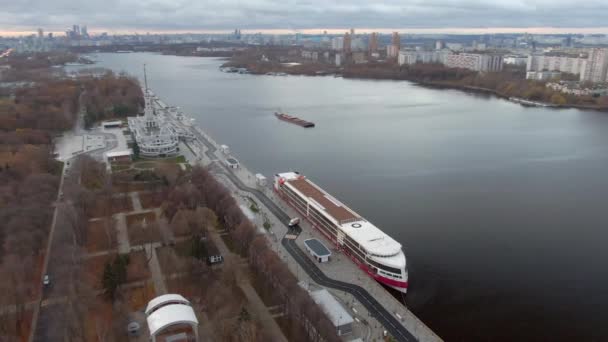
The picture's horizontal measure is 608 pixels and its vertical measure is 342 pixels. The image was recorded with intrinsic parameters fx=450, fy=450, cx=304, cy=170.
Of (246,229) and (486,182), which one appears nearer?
(246,229)

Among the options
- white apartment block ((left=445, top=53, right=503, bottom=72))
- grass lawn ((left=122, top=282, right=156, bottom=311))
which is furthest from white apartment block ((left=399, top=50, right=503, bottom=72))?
grass lawn ((left=122, top=282, right=156, bottom=311))

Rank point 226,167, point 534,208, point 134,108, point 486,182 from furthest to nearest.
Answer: point 134,108, point 226,167, point 486,182, point 534,208

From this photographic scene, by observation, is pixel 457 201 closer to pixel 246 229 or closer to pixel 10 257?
pixel 246 229

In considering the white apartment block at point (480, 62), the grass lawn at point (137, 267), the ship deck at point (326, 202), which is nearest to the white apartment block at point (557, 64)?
the white apartment block at point (480, 62)

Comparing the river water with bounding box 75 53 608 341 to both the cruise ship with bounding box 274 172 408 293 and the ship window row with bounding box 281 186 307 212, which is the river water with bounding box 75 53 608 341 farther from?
the ship window row with bounding box 281 186 307 212

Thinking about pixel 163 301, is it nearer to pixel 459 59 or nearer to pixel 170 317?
pixel 170 317

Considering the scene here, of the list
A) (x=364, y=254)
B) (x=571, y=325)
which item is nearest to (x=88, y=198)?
(x=364, y=254)

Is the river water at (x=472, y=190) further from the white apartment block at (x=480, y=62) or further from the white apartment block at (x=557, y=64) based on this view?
the white apartment block at (x=480, y=62)
